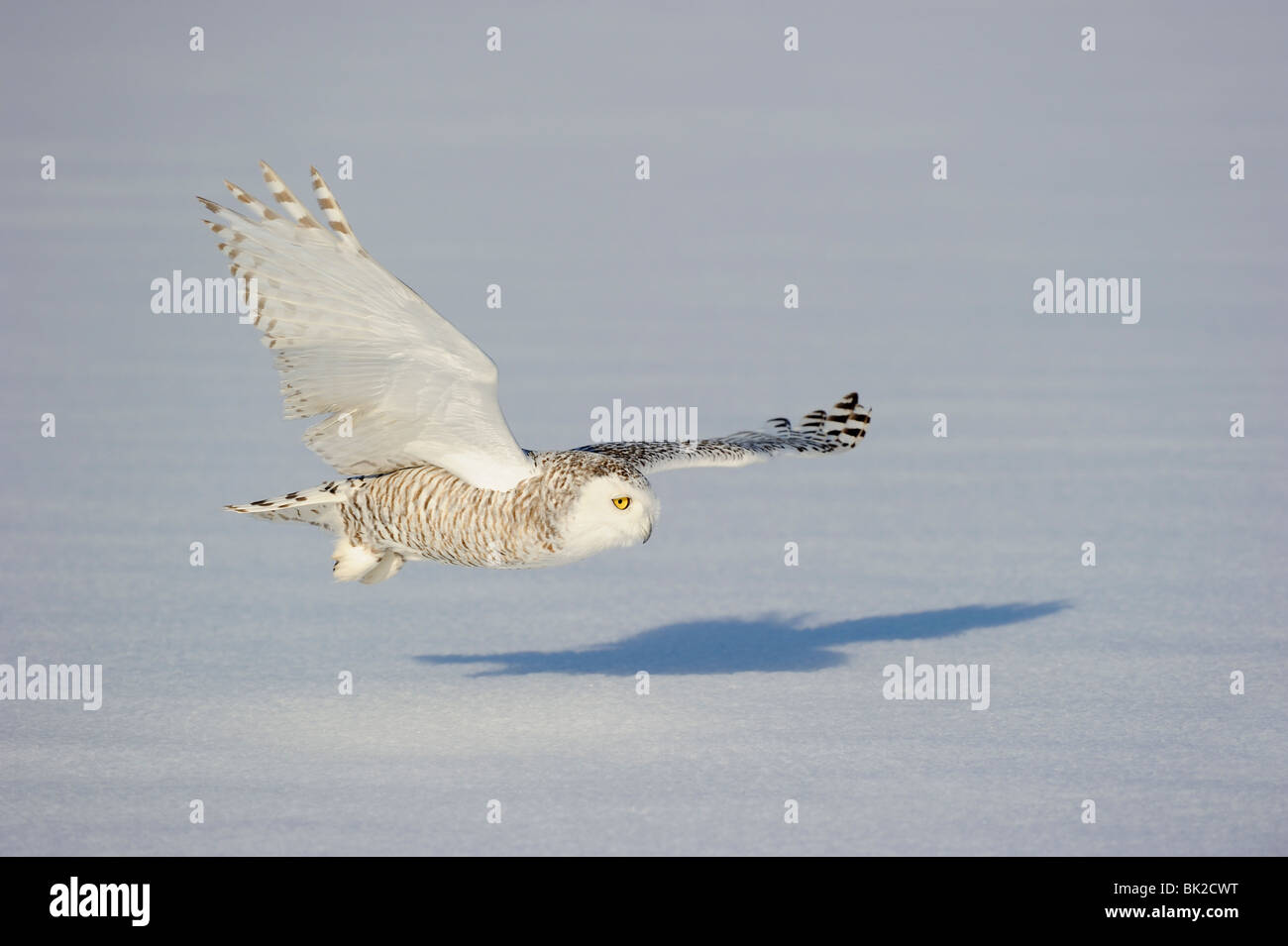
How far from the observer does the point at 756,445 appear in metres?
9.09

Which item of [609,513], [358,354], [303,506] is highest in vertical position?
[358,354]

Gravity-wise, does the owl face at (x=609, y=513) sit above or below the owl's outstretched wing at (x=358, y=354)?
below

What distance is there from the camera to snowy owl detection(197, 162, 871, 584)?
23.7 ft

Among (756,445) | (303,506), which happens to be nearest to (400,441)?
(303,506)

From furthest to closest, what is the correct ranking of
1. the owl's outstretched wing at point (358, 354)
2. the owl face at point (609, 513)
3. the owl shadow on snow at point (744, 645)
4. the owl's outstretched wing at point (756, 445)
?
the owl shadow on snow at point (744, 645)
the owl's outstretched wing at point (756, 445)
the owl face at point (609, 513)
the owl's outstretched wing at point (358, 354)

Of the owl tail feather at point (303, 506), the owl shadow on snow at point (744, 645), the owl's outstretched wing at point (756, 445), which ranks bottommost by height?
the owl shadow on snow at point (744, 645)

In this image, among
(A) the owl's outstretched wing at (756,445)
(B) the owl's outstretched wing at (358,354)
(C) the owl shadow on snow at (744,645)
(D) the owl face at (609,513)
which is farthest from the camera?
(C) the owl shadow on snow at (744,645)

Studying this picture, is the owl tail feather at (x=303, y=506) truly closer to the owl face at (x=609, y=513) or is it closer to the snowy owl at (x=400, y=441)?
the snowy owl at (x=400, y=441)

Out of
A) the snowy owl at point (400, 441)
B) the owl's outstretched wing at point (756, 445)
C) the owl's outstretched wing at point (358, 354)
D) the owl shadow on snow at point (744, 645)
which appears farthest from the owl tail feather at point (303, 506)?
the owl shadow on snow at point (744, 645)

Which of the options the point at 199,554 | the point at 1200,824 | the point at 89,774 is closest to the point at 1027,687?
the point at 1200,824

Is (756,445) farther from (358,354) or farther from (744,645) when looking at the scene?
(358,354)

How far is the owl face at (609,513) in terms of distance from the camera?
25.8 ft

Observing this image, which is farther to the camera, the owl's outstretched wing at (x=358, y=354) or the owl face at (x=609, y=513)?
the owl face at (x=609, y=513)

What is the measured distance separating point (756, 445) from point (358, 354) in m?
2.35
